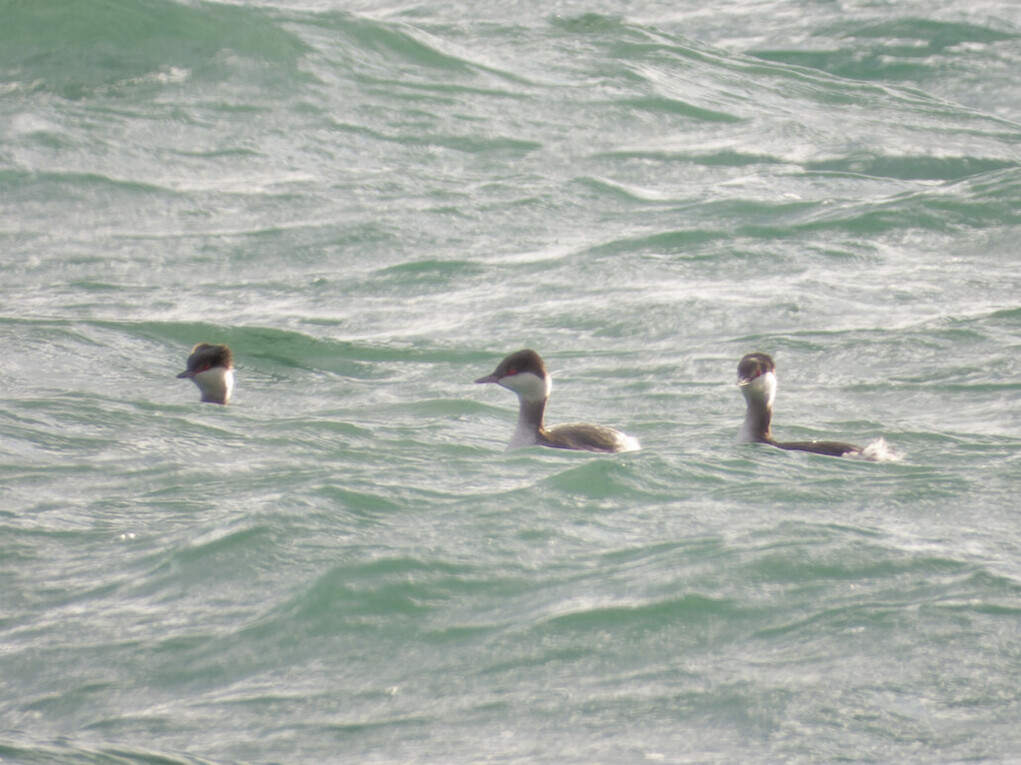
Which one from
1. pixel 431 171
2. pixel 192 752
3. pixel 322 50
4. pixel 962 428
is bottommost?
pixel 192 752

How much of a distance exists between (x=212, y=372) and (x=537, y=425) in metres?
2.45

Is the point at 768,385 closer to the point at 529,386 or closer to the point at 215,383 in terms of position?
the point at 529,386

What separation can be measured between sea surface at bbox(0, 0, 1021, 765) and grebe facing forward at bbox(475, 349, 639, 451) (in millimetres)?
324

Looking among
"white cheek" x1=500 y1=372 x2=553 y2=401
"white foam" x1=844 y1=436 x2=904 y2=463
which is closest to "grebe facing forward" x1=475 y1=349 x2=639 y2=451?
"white cheek" x1=500 y1=372 x2=553 y2=401

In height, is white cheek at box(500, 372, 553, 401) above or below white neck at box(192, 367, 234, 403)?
above

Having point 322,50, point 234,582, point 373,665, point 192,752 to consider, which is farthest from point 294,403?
point 322,50

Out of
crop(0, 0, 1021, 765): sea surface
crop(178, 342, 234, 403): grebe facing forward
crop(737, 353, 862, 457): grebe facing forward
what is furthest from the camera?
crop(178, 342, 234, 403): grebe facing forward

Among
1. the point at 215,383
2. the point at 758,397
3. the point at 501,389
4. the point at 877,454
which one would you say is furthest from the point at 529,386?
the point at 215,383

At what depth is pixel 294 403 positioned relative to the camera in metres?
10.7

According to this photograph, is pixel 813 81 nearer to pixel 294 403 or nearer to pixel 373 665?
pixel 294 403

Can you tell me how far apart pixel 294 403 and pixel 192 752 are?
550cm

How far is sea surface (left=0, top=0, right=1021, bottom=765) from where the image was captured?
5.89 meters

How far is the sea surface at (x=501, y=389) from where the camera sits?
19.3 ft

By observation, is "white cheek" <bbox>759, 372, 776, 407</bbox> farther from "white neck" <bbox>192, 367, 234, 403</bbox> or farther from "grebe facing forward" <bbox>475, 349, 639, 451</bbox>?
Result: "white neck" <bbox>192, 367, 234, 403</bbox>
